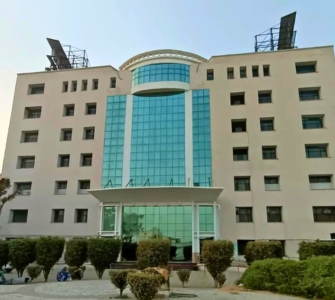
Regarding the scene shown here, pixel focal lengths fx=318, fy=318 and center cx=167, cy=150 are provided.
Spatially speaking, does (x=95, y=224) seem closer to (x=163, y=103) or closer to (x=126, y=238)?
(x=126, y=238)

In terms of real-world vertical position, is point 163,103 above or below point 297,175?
above

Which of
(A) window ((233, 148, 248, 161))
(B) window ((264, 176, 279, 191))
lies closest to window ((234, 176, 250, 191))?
(B) window ((264, 176, 279, 191))

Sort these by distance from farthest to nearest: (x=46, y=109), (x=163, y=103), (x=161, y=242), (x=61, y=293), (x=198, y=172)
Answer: (x=46, y=109), (x=163, y=103), (x=198, y=172), (x=161, y=242), (x=61, y=293)

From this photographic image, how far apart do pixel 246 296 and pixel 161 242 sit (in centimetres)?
605

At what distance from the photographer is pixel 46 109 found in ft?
111

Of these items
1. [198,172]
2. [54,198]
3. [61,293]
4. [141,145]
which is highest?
[141,145]

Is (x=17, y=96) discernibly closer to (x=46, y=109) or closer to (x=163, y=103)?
(x=46, y=109)

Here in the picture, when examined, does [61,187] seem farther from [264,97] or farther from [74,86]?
[264,97]

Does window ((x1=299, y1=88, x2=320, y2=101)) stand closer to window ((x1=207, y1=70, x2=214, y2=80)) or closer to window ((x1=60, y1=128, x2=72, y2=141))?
window ((x1=207, y1=70, x2=214, y2=80))

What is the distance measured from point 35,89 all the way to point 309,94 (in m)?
29.2

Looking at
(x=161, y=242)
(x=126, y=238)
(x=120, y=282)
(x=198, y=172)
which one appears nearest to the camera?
(x=120, y=282)

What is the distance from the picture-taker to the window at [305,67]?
31094mm

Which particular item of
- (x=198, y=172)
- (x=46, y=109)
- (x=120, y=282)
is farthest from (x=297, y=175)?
(x=46, y=109)

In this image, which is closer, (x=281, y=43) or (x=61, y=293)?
(x=61, y=293)
